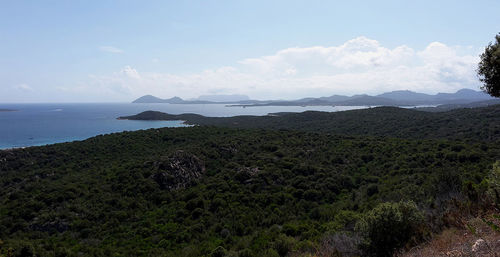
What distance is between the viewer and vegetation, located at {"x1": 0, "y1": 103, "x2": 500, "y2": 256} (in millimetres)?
12148

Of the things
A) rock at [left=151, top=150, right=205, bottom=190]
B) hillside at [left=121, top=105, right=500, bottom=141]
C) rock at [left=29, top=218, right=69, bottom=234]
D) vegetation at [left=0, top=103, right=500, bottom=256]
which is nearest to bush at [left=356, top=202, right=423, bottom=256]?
vegetation at [left=0, top=103, right=500, bottom=256]

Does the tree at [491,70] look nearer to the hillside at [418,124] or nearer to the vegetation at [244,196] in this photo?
the vegetation at [244,196]

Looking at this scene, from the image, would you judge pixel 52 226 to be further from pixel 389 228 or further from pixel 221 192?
pixel 389 228

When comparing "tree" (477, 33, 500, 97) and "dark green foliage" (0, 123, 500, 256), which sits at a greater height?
"tree" (477, 33, 500, 97)

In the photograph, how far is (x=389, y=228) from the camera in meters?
10.5

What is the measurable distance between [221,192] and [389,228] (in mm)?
16907

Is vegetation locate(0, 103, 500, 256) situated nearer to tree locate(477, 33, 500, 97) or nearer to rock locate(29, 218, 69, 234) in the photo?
rock locate(29, 218, 69, 234)

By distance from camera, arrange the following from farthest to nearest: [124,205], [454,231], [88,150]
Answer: [88,150] < [124,205] < [454,231]

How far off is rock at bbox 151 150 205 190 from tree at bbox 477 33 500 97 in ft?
83.0

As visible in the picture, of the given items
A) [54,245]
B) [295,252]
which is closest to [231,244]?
[295,252]

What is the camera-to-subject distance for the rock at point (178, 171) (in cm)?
2681

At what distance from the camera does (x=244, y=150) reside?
37.3 metres

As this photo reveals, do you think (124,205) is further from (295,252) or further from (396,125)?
(396,125)

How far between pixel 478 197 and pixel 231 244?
13.0 m
